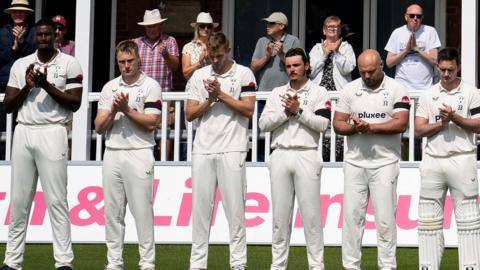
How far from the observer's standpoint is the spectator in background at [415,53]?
16.9 m

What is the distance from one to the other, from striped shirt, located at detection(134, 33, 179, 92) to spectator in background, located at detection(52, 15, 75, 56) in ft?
3.19

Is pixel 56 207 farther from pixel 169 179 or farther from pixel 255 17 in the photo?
pixel 255 17

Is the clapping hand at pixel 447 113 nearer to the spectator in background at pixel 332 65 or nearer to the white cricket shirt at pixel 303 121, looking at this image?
the white cricket shirt at pixel 303 121

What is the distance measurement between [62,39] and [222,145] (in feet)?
16.9

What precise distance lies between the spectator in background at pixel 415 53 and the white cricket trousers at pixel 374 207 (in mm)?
4121

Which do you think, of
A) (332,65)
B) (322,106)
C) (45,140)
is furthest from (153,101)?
(332,65)

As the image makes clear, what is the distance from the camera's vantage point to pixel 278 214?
1299cm

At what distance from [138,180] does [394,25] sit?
7.25m

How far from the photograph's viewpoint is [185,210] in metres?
16.1

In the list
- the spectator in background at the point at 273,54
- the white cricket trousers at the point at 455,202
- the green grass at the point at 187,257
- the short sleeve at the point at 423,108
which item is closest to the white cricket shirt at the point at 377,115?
the short sleeve at the point at 423,108

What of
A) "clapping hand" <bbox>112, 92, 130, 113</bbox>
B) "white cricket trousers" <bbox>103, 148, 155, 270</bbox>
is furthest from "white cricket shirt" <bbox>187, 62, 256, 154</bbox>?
"clapping hand" <bbox>112, 92, 130, 113</bbox>

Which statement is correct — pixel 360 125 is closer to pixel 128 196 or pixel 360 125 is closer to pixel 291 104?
pixel 291 104

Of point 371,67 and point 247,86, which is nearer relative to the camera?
point 371,67

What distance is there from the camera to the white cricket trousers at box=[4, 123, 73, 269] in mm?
12938
